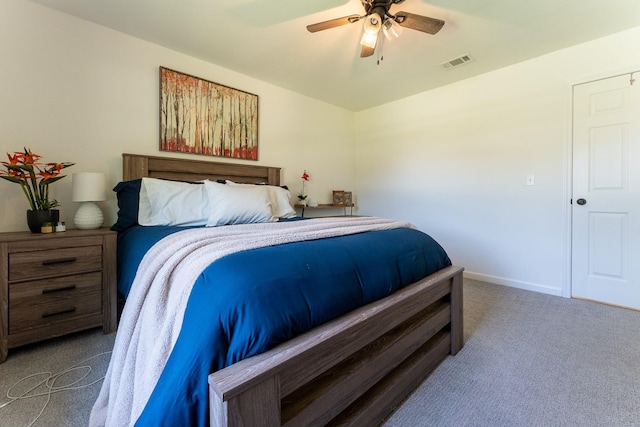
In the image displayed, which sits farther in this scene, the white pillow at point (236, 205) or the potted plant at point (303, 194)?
the potted plant at point (303, 194)

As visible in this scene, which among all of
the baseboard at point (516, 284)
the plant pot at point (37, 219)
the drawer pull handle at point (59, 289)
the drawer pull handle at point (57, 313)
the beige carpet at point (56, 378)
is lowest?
the beige carpet at point (56, 378)

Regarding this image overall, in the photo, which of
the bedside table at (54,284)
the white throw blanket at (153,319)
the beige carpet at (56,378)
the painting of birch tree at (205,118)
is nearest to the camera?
the white throw blanket at (153,319)

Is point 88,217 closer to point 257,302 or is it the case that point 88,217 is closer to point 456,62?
point 257,302

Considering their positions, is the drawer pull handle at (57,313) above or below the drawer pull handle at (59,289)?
below

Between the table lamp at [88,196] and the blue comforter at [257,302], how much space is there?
66.9 inches

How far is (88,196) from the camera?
6.68 ft

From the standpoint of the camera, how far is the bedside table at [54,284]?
1.63 metres

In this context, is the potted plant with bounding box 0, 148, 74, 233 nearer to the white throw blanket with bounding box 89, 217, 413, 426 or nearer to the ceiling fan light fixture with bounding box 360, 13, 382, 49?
the white throw blanket with bounding box 89, 217, 413, 426

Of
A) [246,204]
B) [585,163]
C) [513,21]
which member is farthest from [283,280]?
[585,163]

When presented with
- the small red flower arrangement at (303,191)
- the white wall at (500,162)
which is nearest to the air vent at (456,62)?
the white wall at (500,162)

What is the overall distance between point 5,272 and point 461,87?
4338 millimetres

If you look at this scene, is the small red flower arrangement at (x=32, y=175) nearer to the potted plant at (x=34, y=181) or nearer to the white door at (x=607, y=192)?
the potted plant at (x=34, y=181)

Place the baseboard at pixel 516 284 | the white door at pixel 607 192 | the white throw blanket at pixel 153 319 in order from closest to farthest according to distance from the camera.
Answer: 1. the white throw blanket at pixel 153 319
2. the white door at pixel 607 192
3. the baseboard at pixel 516 284

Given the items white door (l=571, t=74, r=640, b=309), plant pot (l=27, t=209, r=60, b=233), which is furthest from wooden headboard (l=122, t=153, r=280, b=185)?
white door (l=571, t=74, r=640, b=309)
